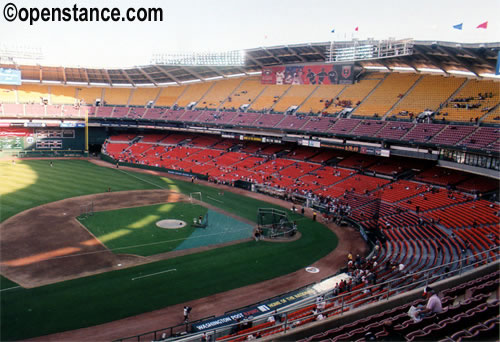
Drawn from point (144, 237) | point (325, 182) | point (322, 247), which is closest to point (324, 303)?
point (322, 247)

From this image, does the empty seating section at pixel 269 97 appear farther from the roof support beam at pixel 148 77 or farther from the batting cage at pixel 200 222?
the batting cage at pixel 200 222

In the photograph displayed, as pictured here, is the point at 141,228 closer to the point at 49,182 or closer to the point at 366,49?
the point at 49,182

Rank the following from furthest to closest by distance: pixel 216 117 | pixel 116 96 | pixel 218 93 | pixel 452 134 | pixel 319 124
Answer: pixel 116 96
pixel 218 93
pixel 216 117
pixel 319 124
pixel 452 134

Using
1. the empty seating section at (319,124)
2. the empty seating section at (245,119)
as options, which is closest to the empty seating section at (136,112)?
the empty seating section at (245,119)

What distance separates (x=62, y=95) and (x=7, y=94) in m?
8.80

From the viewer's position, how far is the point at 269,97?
60000 millimetres

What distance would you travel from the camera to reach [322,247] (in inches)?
1123

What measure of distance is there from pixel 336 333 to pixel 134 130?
70.9 meters

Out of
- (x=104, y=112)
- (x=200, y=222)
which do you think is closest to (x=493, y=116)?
(x=200, y=222)

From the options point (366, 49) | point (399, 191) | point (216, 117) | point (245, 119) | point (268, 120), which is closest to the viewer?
point (399, 191)

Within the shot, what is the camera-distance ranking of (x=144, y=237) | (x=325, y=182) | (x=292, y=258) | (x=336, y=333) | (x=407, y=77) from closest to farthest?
(x=336, y=333), (x=292, y=258), (x=144, y=237), (x=325, y=182), (x=407, y=77)

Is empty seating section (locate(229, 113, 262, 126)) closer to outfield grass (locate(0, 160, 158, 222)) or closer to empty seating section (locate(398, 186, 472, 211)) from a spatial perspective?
outfield grass (locate(0, 160, 158, 222))

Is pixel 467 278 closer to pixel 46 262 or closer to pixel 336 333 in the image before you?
pixel 336 333

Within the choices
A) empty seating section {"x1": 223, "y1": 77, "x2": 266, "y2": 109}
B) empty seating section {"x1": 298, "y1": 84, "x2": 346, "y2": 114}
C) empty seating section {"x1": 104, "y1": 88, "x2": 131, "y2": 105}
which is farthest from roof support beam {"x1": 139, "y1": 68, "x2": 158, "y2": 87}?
empty seating section {"x1": 298, "y1": 84, "x2": 346, "y2": 114}
